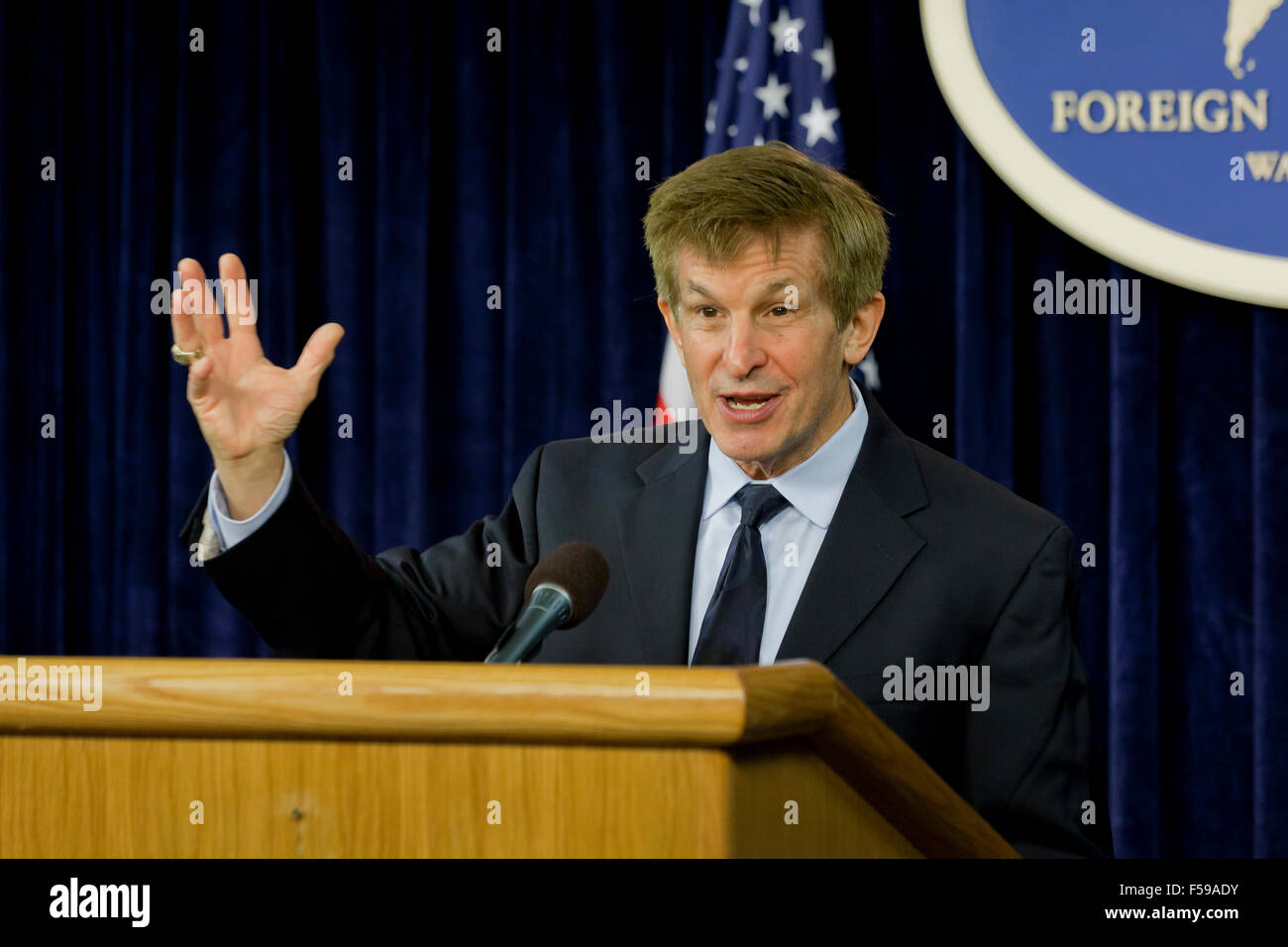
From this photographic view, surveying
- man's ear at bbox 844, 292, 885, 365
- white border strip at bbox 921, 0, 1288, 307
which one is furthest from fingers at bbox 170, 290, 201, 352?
white border strip at bbox 921, 0, 1288, 307

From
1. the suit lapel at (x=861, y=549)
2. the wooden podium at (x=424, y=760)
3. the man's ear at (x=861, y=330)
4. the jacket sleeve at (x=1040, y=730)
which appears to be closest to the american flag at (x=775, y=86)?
the man's ear at (x=861, y=330)

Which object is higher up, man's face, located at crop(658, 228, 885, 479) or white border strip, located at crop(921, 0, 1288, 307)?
white border strip, located at crop(921, 0, 1288, 307)

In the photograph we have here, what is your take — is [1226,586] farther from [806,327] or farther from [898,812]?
[898,812]

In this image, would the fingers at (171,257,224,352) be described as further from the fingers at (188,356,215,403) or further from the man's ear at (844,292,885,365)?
the man's ear at (844,292,885,365)

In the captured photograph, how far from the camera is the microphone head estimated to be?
1.17 meters

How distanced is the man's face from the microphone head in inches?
21.5

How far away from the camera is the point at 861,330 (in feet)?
6.17

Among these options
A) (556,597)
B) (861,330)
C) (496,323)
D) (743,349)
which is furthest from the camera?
(496,323)

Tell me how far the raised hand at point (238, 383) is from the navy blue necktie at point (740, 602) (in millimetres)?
539

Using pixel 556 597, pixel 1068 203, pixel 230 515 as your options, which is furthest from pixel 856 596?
pixel 1068 203

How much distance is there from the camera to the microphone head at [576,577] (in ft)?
3.84

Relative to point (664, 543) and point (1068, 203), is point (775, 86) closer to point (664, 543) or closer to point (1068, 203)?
point (1068, 203)

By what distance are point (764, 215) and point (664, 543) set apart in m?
0.41

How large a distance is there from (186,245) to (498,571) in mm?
1550
